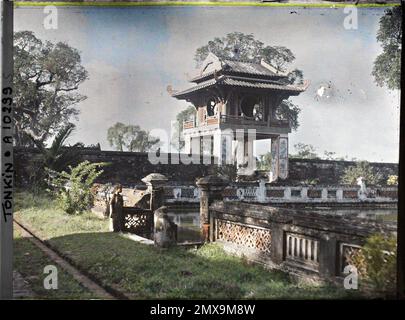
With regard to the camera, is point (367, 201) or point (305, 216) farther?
point (367, 201)

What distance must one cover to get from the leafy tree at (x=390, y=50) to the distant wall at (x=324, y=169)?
84cm

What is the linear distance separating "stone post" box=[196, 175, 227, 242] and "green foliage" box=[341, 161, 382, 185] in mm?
1349

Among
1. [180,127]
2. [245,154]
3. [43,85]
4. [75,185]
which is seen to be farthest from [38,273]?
[245,154]

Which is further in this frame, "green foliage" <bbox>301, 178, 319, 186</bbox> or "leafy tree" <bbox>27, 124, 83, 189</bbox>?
"green foliage" <bbox>301, 178, 319, 186</bbox>

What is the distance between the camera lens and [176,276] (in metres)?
4.31

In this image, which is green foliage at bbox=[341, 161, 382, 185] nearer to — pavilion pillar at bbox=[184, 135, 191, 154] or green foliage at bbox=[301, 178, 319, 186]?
green foliage at bbox=[301, 178, 319, 186]

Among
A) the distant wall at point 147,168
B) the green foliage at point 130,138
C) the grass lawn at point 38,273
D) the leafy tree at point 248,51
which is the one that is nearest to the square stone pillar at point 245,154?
the distant wall at point 147,168

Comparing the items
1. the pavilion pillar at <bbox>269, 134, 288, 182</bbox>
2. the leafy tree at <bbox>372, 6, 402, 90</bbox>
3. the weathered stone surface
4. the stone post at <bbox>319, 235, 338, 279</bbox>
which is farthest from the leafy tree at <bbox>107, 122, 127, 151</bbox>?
the leafy tree at <bbox>372, 6, 402, 90</bbox>

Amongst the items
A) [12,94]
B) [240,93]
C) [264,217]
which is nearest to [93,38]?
[12,94]

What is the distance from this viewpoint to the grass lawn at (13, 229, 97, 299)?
4.20 metres

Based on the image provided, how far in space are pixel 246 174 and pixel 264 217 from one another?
60cm
